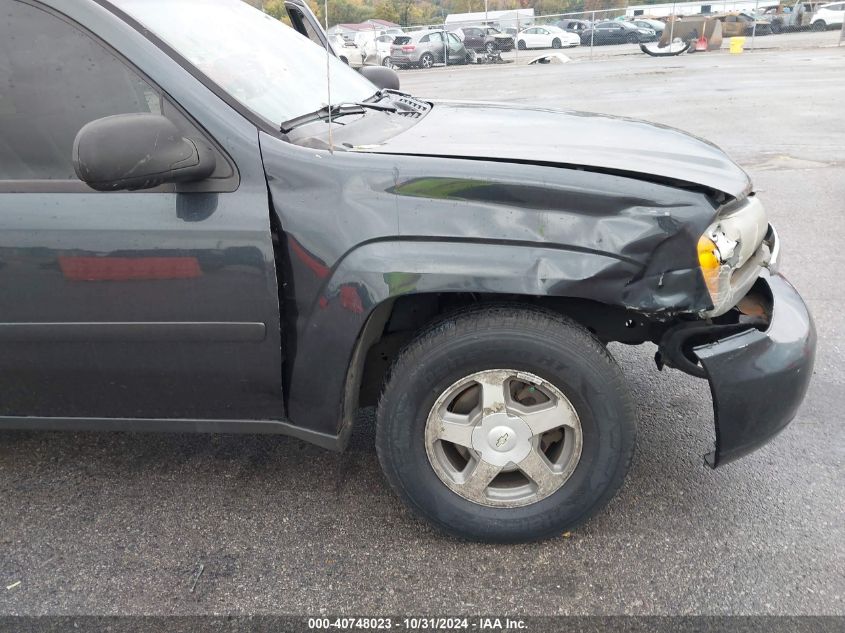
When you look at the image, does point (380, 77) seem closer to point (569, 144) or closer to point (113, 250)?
point (569, 144)

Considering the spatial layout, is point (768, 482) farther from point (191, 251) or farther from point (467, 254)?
point (191, 251)

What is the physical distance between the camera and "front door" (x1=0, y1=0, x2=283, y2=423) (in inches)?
83.7

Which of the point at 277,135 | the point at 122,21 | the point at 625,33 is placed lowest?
the point at 625,33

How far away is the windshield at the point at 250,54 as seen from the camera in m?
2.28

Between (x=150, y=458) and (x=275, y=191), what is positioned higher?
(x=275, y=191)

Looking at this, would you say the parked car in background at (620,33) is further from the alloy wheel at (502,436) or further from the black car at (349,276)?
the alloy wheel at (502,436)

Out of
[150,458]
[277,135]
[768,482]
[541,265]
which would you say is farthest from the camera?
[150,458]

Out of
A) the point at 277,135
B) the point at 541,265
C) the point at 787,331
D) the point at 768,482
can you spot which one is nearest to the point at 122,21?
the point at 277,135

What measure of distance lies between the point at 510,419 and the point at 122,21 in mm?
1719

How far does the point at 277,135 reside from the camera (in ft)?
7.18

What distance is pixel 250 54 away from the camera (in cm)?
262

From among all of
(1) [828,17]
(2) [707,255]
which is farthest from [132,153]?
(1) [828,17]

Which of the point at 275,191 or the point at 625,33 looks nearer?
the point at 275,191

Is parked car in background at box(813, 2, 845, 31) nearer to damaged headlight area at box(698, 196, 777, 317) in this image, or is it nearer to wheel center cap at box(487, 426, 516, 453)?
damaged headlight area at box(698, 196, 777, 317)
